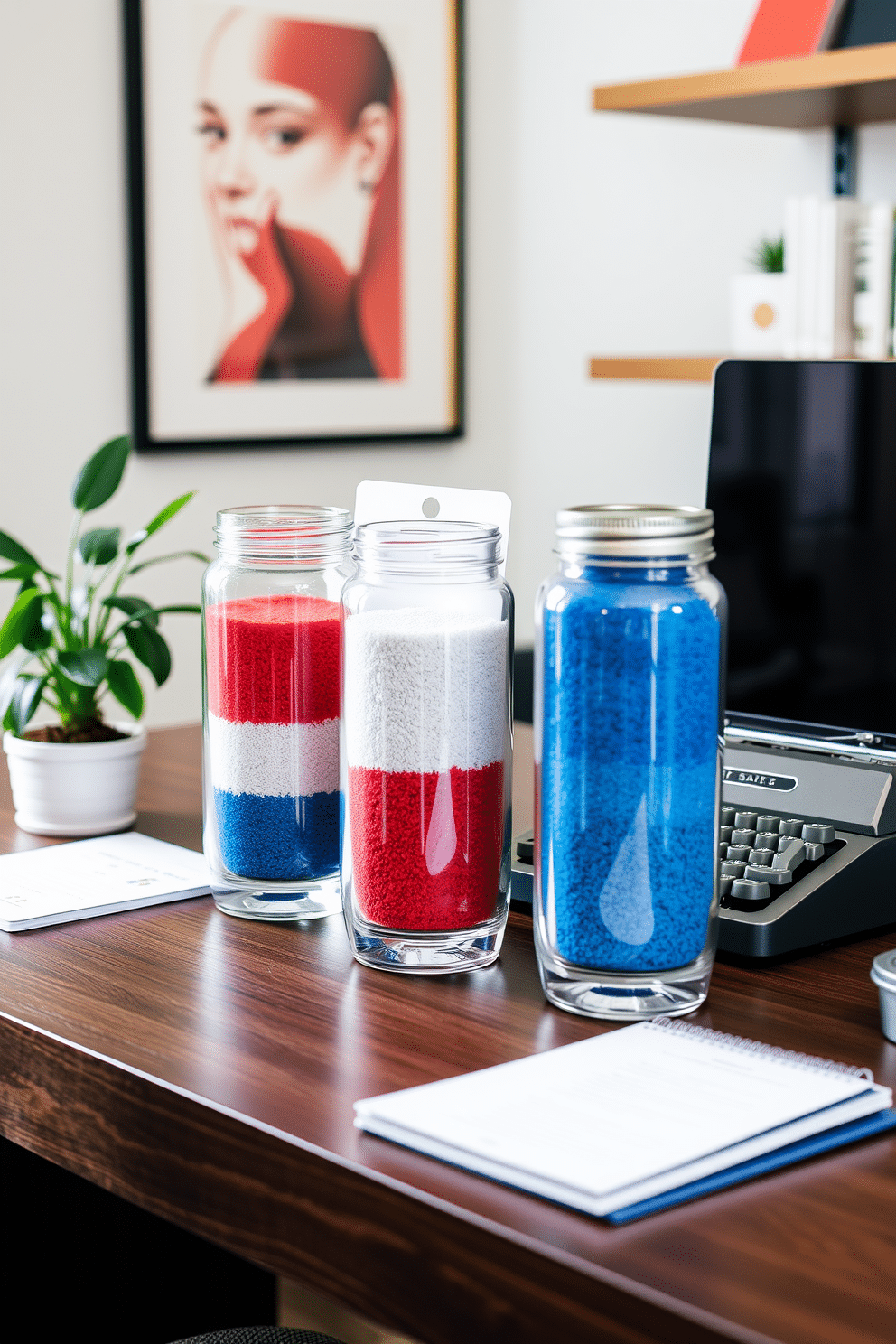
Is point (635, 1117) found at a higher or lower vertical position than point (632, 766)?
lower

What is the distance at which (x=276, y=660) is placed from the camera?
1.02 metres

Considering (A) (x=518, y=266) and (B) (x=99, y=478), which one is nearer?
(B) (x=99, y=478)

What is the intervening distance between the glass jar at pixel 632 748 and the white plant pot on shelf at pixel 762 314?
1.92 metres

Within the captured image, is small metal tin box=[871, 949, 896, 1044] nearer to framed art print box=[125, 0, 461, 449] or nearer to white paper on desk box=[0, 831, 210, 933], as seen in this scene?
white paper on desk box=[0, 831, 210, 933]

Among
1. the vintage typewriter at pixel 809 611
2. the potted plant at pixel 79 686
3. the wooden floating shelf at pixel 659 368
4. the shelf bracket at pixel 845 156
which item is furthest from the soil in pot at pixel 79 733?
the shelf bracket at pixel 845 156

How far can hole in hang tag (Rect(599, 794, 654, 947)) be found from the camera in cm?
81

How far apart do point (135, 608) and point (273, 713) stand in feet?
1.10

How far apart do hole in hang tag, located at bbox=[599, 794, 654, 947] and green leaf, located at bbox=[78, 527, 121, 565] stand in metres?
A: 0.63

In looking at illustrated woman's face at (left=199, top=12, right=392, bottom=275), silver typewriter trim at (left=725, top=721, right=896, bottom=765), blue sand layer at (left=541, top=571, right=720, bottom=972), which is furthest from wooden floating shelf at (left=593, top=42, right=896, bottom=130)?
blue sand layer at (left=541, top=571, right=720, bottom=972)

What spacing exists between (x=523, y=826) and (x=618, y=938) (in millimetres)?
431

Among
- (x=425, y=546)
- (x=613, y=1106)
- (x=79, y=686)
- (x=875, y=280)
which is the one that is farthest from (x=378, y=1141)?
(x=875, y=280)

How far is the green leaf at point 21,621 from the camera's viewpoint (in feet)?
4.08

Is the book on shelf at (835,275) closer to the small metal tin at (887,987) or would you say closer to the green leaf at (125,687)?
the green leaf at (125,687)

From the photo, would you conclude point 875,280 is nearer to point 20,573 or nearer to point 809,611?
point 809,611
